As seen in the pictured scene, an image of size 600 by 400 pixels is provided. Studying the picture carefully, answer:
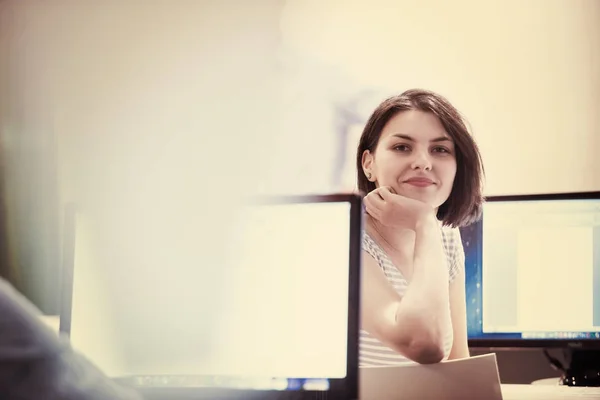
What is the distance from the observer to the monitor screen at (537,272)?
3.54 feet

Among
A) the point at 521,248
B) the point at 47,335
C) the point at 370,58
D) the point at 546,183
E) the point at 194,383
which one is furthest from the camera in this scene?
the point at 370,58

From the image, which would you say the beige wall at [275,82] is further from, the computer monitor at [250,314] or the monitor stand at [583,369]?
the computer monitor at [250,314]

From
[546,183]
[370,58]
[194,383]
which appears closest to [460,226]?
[546,183]

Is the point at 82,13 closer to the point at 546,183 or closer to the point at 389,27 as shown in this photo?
the point at 389,27

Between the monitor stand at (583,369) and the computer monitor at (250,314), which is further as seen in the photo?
the monitor stand at (583,369)

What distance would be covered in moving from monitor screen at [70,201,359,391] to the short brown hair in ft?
1.67

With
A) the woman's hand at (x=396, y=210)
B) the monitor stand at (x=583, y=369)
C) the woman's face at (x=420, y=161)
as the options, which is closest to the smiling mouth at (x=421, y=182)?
the woman's face at (x=420, y=161)

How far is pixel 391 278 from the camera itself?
3.58 feet

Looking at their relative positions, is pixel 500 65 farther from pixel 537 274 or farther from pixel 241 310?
pixel 241 310

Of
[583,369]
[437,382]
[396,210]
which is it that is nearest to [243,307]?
[437,382]

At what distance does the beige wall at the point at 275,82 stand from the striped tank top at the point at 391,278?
0.21 m

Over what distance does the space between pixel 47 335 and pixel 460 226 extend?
3.10ft

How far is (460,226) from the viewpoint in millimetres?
1160

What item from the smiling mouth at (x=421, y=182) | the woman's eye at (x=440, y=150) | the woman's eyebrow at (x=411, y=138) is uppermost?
the woman's eyebrow at (x=411, y=138)
